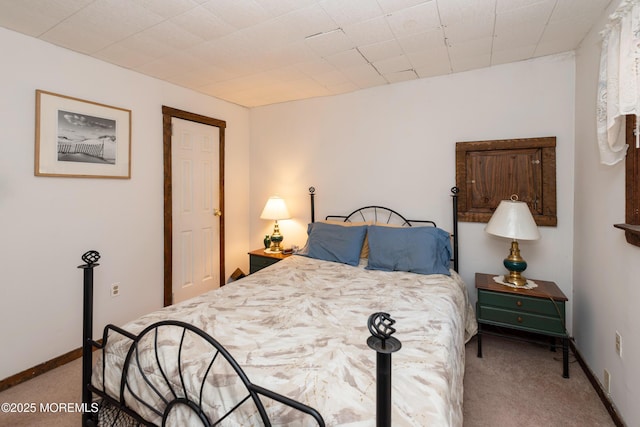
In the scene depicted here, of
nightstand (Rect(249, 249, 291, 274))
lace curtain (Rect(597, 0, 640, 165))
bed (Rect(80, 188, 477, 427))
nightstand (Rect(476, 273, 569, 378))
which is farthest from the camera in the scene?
nightstand (Rect(249, 249, 291, 274))

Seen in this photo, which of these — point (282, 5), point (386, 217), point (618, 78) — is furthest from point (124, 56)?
point (618, 78)

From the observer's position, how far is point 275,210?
3580mm

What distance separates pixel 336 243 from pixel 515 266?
1484 mm

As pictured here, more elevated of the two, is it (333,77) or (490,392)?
(333,77)

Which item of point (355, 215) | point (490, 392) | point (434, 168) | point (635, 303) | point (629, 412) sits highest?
point (434, 168)

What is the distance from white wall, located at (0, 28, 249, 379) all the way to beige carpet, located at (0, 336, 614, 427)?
34 cm

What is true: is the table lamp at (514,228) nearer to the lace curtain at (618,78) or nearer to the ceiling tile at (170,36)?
the lace curtain at (618,78)

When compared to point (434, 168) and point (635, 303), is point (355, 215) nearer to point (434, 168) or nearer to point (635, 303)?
point (434, 168)

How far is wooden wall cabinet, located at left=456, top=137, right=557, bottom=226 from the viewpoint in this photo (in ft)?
8.49

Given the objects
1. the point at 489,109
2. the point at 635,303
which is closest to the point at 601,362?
the point at 635,303

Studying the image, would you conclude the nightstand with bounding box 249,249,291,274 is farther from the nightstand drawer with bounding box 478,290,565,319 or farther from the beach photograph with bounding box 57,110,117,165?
the nightstand drawer with bounding box 478,290,565,319

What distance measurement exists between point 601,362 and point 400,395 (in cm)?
181

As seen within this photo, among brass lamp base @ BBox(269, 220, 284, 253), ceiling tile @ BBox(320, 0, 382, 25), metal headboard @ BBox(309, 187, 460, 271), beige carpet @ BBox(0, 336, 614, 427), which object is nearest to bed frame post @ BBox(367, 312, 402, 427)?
beige carpet @ BBox(0, 336, 614, 427)

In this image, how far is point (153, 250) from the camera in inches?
121
